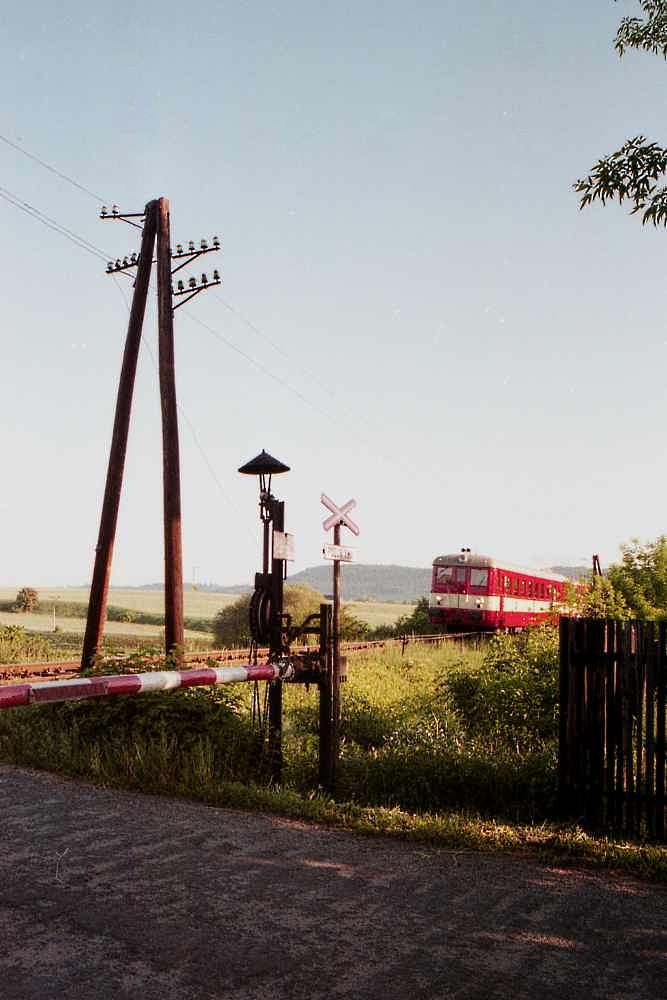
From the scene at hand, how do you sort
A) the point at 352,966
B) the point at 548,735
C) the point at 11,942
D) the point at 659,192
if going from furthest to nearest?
the point at 548,735 < the point at 659,192 < the point at 11,942 < the point at 352,966

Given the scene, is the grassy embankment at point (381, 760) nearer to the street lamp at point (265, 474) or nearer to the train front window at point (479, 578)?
the street lamp at point (265, 474)

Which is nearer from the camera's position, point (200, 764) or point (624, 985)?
point (624, 985)

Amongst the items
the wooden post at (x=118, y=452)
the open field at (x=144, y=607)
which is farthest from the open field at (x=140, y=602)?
the wooden post at (x=118, y=452)

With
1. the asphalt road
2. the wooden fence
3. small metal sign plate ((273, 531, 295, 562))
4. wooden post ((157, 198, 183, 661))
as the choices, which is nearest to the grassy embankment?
the wooden fence

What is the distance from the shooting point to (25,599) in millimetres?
49969

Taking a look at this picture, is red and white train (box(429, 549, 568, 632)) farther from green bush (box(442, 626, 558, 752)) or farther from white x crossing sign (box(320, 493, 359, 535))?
white x crossing sign (box(320, 493, 359, 535))

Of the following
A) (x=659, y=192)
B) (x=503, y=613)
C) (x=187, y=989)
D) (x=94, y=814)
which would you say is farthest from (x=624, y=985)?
(x=503, y=613)

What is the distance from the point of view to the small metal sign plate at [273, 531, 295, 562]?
8641mm

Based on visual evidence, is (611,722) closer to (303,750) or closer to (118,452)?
(303,750)

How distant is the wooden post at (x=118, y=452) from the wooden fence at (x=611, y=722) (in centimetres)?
983

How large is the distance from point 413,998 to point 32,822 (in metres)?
3.89

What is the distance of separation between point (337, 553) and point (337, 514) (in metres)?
0.37

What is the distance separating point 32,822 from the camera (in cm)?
661

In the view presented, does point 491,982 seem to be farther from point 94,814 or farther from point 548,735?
point 548,735
